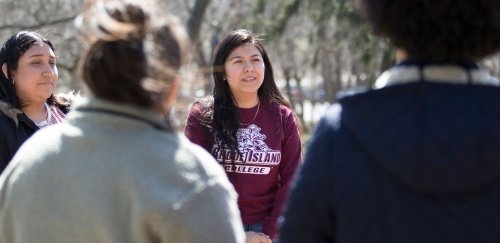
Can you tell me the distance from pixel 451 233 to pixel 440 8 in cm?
54

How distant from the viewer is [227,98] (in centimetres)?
436

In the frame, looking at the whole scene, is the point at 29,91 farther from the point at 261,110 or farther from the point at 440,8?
the point at 440,8

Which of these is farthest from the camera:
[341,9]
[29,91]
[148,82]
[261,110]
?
[341,9]

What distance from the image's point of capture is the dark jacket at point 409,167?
1.78 meters

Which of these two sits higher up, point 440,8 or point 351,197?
point 440,8

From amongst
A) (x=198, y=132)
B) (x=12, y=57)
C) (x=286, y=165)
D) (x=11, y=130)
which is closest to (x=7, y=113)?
(x=11, y=130)

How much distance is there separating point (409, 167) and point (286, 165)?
2498 mm

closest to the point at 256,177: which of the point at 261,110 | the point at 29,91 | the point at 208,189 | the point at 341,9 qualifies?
the point at 261,110

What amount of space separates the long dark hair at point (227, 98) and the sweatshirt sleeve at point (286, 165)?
19 cm

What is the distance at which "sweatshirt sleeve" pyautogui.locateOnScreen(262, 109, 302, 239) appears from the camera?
4180 mm

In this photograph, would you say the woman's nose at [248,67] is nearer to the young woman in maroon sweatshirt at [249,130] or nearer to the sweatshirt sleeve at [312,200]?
the young woman in maroon sweatshirt at [249,130]

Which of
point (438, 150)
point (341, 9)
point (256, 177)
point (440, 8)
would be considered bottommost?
point (256, 177)

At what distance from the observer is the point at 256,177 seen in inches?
164

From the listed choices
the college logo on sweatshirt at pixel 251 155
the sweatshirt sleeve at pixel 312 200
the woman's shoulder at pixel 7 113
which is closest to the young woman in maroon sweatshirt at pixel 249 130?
the college logo on sweatshirt at pixel 251 155
